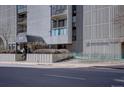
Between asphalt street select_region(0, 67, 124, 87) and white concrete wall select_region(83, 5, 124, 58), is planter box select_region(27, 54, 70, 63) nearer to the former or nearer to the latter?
white concrete wall select_region(83, 5, 124, 58)

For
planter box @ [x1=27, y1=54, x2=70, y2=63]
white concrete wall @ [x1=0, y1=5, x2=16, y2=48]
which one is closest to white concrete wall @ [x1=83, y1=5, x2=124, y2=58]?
planter box @ [x1=27, y1=54, x2=70, y2=63]

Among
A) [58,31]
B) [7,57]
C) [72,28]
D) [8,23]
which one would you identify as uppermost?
[8,23]

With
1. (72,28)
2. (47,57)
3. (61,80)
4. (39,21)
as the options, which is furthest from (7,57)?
(61,80)

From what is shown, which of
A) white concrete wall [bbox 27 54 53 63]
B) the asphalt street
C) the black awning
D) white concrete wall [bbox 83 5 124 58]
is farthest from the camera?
the black awning

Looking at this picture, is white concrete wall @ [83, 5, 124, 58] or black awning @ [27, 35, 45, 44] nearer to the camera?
white concrete wall @ [83, 5, 124, 58]

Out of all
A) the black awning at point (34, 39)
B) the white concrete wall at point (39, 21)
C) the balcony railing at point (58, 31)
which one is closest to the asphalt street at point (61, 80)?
the balcony railing at point (58, 31)

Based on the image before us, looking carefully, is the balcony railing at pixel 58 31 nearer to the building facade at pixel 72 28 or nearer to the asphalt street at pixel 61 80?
the building facade at pixel 72 28

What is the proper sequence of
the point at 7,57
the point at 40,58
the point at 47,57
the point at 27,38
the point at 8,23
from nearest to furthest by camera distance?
the point at 47,57
the point at 40,58
the point at 7,57
the point at 27,38
the point at 8,23

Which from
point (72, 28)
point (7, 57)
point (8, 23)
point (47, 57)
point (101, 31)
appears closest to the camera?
point (47, 57)

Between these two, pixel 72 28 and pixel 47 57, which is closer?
pixel 47 57

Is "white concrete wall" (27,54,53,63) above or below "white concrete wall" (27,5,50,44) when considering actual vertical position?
below

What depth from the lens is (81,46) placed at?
134ft

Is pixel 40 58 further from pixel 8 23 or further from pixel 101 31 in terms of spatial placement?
pixel 8 23
